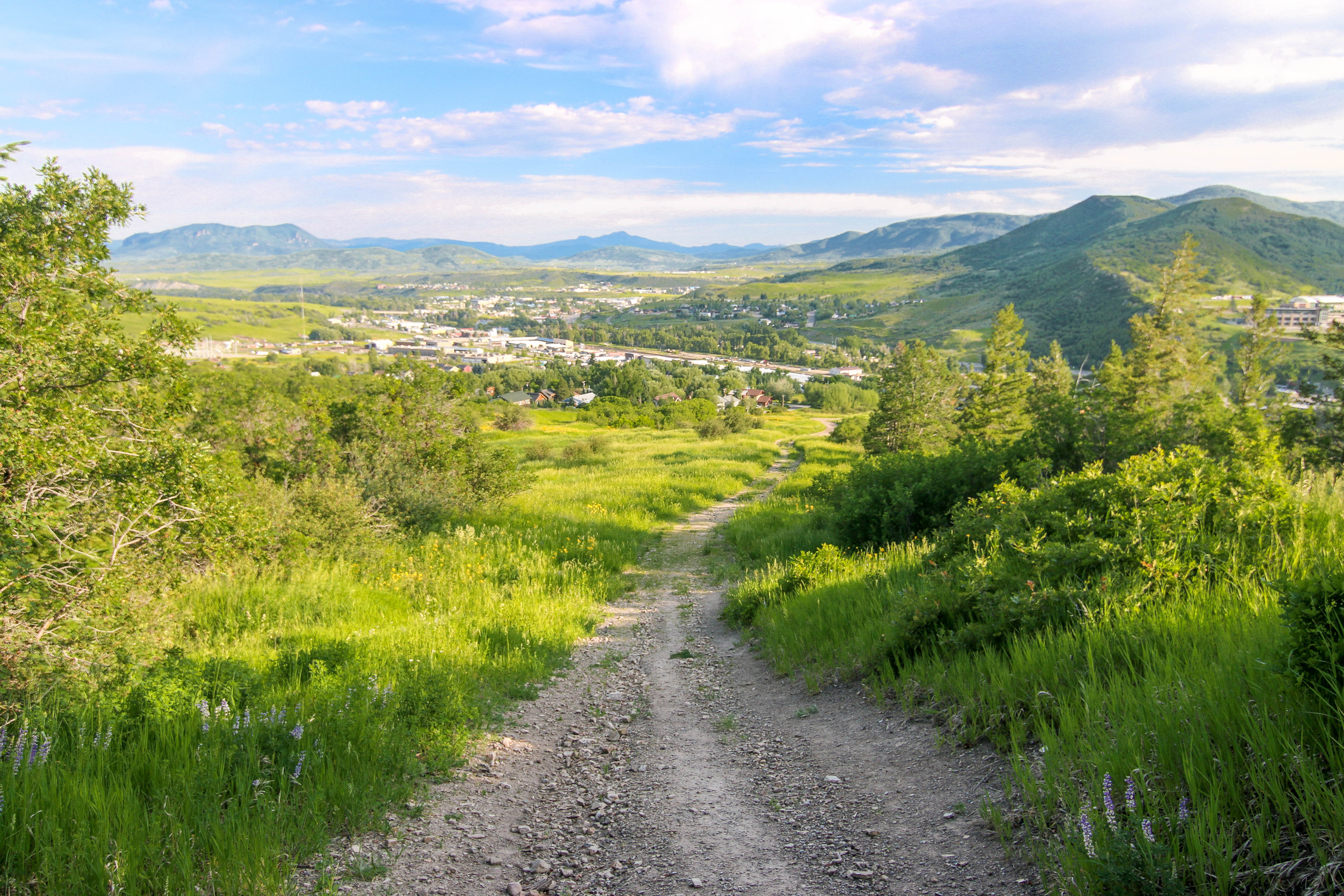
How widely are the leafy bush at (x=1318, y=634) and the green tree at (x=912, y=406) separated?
2981 centimetres

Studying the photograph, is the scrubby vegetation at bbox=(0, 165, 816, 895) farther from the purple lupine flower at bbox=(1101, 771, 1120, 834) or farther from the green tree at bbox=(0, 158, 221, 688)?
the purple lupine flower at bbox=(1101, 771, 1120, 834)

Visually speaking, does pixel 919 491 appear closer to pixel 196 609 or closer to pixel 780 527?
pixel 780 527

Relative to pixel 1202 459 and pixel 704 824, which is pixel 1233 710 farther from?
pixel 1202 459

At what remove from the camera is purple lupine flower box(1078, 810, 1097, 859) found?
2.64 metres

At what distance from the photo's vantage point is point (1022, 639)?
192 inches

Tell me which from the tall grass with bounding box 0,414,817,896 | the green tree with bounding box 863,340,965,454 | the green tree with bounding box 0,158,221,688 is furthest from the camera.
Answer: the green tree with bounding box 863,340,965,454

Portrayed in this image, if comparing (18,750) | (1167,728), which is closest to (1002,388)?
(1167,728)

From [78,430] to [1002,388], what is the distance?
4213 cm

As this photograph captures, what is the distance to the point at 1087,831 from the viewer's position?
284 centimetres

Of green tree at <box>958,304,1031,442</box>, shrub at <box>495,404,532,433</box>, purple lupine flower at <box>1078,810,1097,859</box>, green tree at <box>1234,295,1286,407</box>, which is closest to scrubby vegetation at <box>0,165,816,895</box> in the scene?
purple lupine flower at <box>1078,810,1097,859</box>

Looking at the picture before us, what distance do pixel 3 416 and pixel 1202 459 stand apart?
11.6m

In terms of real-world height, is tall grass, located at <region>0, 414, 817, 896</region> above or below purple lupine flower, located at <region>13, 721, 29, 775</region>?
below

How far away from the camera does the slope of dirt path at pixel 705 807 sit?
136 inches

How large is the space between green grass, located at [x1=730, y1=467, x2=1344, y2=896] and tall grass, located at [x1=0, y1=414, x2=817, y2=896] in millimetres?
3855
